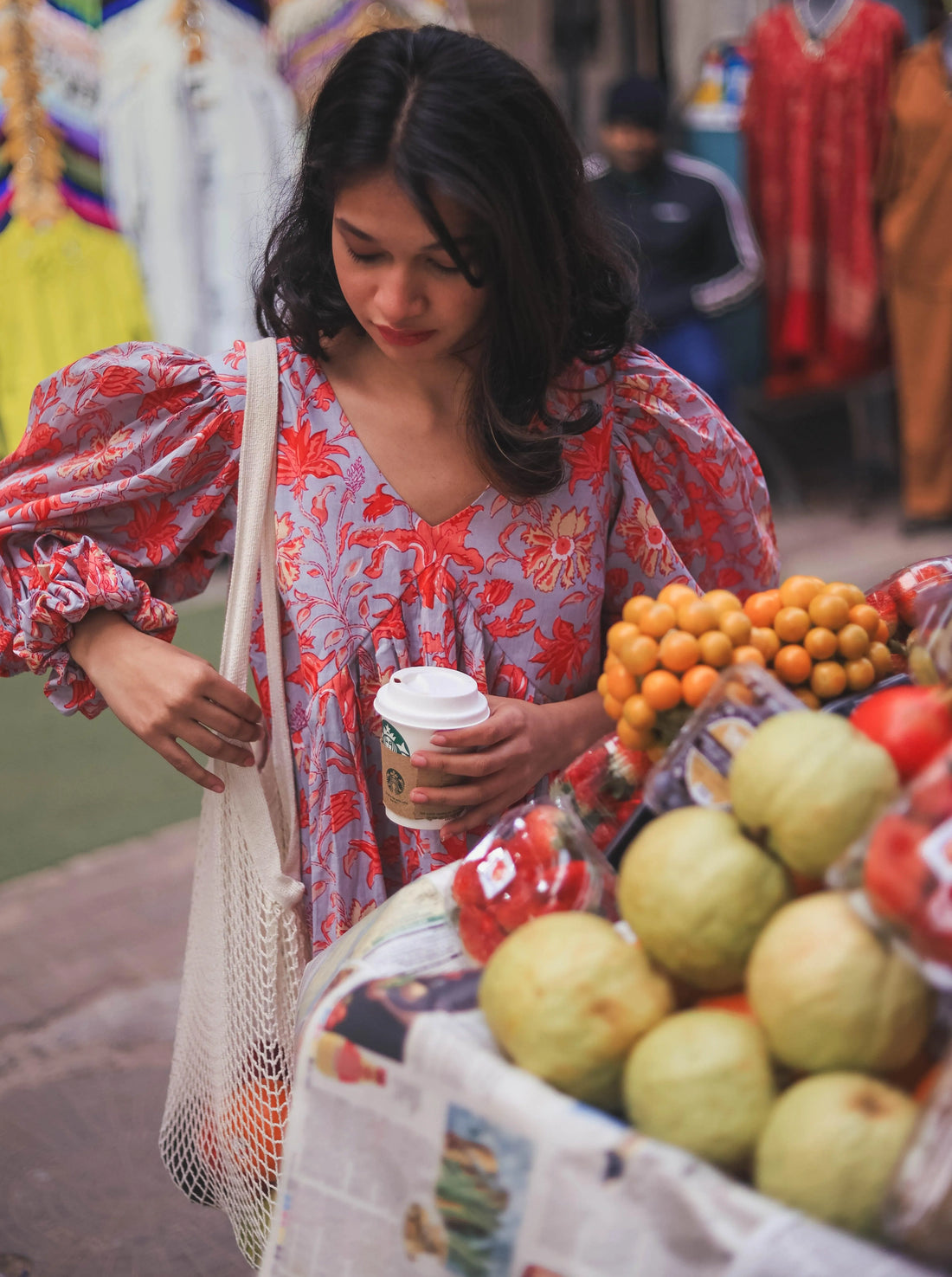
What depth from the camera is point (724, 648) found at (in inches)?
40.8

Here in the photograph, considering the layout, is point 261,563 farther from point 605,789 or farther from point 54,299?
point 54,299

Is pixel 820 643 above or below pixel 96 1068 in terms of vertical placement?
above

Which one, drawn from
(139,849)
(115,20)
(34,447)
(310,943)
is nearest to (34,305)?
(115,20)

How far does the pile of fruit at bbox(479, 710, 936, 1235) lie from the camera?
684mm

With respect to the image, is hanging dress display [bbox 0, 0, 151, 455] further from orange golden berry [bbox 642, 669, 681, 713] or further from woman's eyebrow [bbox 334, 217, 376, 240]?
orange golden berry [bbox 642, 669, 681, 713]

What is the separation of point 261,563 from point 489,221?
457mm

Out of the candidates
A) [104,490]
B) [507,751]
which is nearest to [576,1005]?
[507,751]

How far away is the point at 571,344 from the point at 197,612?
11.8 ft

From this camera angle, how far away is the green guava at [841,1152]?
2.18ft

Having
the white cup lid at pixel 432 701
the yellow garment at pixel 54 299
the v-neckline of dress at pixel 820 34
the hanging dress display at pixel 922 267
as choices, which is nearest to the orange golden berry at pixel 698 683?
the white cup lid at pixel 432 701

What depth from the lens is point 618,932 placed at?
2.85ft

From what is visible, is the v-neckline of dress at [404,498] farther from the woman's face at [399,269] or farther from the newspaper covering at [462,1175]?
the newspaper covering at [462,1175]

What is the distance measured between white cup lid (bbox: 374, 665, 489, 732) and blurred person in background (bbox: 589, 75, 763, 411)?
13.3 ft

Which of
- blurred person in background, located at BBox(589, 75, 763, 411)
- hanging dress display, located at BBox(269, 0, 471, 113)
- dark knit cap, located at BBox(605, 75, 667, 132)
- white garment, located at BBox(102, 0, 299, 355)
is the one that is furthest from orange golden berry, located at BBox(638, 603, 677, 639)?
dark knit cap, located at BBox(605, 75, 667, 132)
